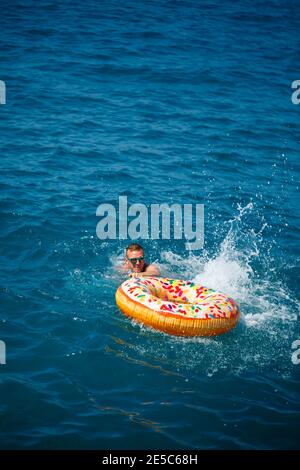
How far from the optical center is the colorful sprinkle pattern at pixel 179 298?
834 cm

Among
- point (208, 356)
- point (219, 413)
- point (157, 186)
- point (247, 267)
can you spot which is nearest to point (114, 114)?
point (157, 186)

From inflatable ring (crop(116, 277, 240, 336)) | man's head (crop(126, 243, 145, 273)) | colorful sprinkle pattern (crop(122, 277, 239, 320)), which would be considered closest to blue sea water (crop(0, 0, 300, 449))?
inflatable ring (crop(116, 277, 240, 336))

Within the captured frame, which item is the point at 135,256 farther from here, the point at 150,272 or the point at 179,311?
the point at 179,311

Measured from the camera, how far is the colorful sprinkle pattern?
27.3ft

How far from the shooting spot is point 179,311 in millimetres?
8312

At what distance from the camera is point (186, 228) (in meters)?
12.0

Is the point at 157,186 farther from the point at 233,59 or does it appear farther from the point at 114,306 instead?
the point at 233,59

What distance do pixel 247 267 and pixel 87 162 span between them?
17.8 feet

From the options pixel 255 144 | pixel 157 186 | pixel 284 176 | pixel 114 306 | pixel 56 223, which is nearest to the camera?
pixel 114 306

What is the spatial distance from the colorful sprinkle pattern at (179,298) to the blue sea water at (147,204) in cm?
44

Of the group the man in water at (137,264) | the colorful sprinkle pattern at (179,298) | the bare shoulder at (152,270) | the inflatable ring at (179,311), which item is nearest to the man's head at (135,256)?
the man in water at (137,264)

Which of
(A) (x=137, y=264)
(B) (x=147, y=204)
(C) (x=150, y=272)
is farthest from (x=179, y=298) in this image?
(B) (x=147, y=204)

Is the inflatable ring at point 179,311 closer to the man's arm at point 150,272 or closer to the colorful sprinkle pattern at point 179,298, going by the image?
the colorful sprinkle pattern at point 179,298

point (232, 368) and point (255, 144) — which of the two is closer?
point (232, 368)
